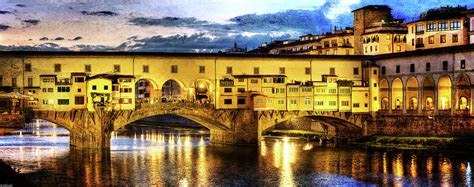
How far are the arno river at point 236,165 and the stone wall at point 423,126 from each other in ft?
15.6

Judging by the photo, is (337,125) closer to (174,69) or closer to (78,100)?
(174,69)

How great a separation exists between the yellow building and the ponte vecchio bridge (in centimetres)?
1233

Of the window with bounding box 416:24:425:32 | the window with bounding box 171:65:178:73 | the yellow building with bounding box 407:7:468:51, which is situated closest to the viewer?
the window with bounding box 171:65:178:73

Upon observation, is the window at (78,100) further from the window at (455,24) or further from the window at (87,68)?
the window at (455,24)

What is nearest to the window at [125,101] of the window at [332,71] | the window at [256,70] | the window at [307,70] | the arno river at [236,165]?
the arno river at [236,165]

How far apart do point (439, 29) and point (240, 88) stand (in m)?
30.6

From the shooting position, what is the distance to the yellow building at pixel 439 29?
8144 centimetres

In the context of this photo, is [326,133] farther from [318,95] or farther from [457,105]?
[457,105]

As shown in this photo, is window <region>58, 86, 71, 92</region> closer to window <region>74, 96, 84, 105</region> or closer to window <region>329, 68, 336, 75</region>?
window <region>74, 96, 84, 105</region>

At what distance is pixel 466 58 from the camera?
202ft

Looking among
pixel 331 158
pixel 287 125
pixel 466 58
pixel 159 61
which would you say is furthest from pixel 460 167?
pixel 287 125

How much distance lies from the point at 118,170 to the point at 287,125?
1553 inches

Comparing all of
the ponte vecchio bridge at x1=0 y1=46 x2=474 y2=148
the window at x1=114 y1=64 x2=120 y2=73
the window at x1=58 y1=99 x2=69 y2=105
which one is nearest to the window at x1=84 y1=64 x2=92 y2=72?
the ponte vecchio bridge at x1=0 y1=46 x2=474 y2=148

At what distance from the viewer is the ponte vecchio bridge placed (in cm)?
6234
